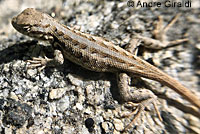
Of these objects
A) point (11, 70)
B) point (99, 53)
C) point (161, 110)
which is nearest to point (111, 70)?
point (99, 53)

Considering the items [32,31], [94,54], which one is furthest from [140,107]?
[32,31]

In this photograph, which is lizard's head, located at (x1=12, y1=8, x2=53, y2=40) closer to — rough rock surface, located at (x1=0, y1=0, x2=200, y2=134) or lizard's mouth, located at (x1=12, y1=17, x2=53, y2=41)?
lizard's mouth, located at (x1=12, y1=17, x2=53, y2=41)

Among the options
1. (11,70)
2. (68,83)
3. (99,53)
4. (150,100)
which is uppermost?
(99,53)

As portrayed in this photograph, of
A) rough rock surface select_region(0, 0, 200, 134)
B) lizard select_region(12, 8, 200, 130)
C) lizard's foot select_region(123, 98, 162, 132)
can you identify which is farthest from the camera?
lizard select_region(12, 8, 200, 130)

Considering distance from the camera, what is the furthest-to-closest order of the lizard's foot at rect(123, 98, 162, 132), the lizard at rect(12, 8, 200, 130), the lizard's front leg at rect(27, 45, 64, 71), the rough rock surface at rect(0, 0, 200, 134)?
the lizard's front leg at rect(27, 45, 64, 71)
the lizard at rect(12, 8, 200, 130)
the lizard's foot at rect(123, 98, 162, 132)
the rough rock surface at rect(0, 0, 200, 134)

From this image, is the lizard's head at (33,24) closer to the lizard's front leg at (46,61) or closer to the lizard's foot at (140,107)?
the lizard's front leg at (46,61)

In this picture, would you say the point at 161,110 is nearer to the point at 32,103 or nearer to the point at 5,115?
the point at 32,103

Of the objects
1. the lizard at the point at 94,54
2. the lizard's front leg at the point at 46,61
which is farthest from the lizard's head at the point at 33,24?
the lizard's front leg at the point at 46,61

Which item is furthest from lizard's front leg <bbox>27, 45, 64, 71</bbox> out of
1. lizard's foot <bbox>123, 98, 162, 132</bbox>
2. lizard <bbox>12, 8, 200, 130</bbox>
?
lizard's foot <bbox>123, 98, 162, 132</bbox>
